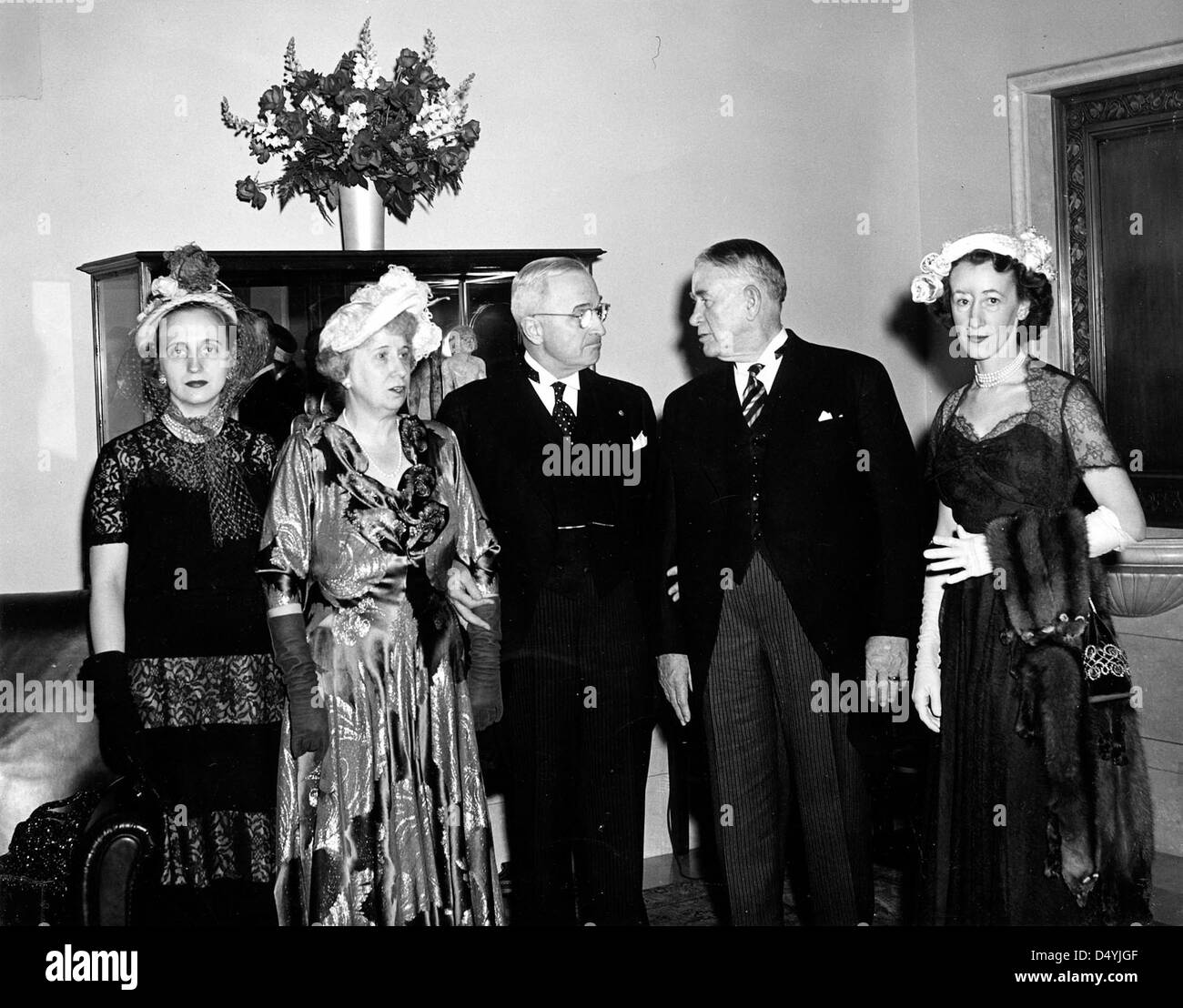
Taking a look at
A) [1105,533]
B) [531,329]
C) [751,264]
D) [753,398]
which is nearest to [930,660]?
[1105,533]

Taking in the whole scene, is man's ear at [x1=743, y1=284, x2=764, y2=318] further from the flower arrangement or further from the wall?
the wall

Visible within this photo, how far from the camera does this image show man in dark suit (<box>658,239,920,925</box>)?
3.29m

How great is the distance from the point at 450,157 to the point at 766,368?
1348mm

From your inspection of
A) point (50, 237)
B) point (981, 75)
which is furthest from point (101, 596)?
point (981, 75)

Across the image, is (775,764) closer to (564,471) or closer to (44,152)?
(564,471)

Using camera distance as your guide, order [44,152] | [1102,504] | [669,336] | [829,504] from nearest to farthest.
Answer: [1102,504], [829,504], [44,152], [669,336]

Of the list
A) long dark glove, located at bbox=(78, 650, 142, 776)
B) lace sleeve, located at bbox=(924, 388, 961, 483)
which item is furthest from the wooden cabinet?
lace sleeve, located at bbox=(924, 388, 961, 483)

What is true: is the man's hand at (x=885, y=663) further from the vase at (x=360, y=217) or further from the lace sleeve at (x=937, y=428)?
the vase at (x=360, y=217)

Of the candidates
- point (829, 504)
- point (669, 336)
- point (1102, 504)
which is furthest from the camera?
point (669, 336)

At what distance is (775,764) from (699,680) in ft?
0.89

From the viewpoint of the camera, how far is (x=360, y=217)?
4.09 meters

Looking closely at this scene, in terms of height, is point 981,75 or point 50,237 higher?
point 981,75

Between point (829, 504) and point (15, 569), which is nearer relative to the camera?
point (829, 504)

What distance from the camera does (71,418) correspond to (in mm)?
4047
